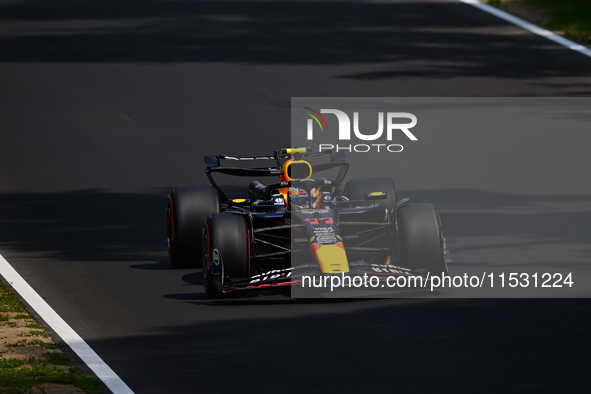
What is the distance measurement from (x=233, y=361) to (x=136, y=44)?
787 inches

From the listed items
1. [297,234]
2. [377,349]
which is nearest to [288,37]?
[297,234]

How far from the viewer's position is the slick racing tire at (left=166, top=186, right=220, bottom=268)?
37.9 ft

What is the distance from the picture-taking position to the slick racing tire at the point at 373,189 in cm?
1191

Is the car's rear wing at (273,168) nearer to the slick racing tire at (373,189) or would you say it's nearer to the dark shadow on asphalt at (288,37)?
the slick racing tire at (373,189)

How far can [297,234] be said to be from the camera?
1068cm

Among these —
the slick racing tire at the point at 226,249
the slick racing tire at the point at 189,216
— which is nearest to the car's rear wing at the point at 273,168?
the slick racing tire at the point at 189,216

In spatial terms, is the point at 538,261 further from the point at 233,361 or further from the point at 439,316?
the point at 233,361

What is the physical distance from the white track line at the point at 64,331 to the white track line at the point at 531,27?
1673 cm

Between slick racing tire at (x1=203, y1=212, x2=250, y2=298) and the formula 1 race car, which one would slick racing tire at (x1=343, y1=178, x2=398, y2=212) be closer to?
the formula 1 race car

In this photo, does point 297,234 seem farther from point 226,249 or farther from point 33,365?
point 33,365

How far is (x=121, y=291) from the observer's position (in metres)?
11.0

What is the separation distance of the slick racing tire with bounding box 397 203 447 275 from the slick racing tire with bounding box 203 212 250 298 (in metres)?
1.47

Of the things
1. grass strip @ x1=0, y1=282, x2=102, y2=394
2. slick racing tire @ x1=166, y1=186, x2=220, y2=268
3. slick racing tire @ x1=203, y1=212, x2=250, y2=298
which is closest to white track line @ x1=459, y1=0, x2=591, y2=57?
slick racing tire @ x1=166, y1=186, x2=220, y2=268

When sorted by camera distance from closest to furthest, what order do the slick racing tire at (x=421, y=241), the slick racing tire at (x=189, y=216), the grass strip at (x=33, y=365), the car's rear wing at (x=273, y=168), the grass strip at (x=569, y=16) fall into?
1. the grass strip at (x=33, y=365)
2. the slick racing tire at (x=421, y=241)
3. the slick racing tire at (x=189, y=216)
4. the car's rear wing at (x=273, y=168)
5. the grass strip at (x=569, y=16)
